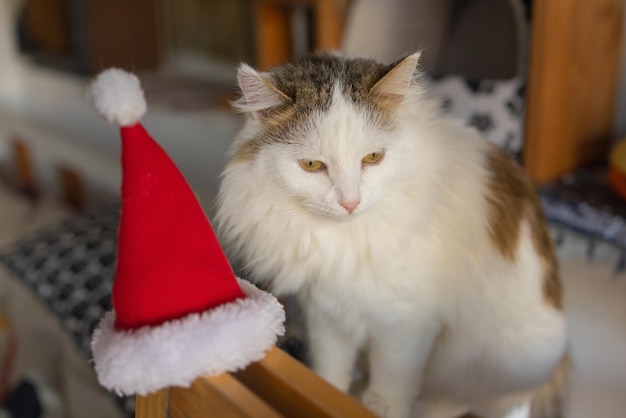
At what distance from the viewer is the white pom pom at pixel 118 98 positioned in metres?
0.44

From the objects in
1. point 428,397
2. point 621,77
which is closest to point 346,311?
point 428,397

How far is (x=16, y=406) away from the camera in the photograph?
1387 millimetres

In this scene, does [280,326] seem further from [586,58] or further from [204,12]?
[204,12]

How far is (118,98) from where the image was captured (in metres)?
0.44

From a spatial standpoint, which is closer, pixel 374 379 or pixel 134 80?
pixel 134 80

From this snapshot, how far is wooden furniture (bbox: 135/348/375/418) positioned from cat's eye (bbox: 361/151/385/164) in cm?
25

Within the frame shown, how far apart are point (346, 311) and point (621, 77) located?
1.10 meters

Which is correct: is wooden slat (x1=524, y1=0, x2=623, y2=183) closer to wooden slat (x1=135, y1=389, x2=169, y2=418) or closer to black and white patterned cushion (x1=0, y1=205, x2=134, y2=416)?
black and white patterned cushion (x1=0, y1=205, x2=134, y2=416)

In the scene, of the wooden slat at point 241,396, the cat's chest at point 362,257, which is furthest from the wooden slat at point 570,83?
the wooden slat at point 241,396

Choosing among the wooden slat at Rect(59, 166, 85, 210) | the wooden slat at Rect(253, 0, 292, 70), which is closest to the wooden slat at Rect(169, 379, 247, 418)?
the wooden slat at Rect(253, 0, 292, 70)

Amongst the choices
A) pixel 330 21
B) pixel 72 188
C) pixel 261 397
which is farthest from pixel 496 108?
pixel 72 188

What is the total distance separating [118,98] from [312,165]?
0.83ft

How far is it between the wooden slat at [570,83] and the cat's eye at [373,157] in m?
0.73

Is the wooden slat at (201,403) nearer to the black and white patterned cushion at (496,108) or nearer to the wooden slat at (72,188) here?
the black and white patterned cushion at (496,108)
